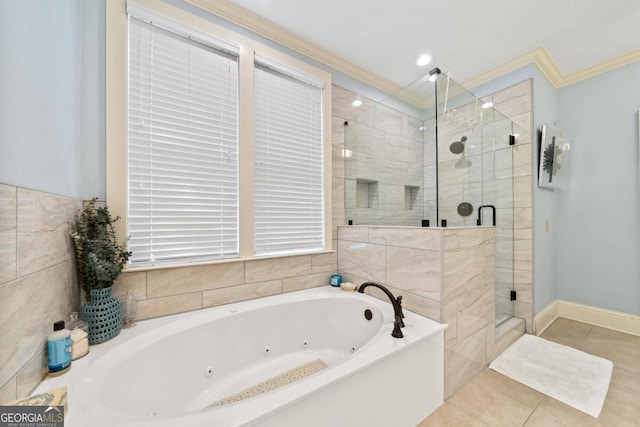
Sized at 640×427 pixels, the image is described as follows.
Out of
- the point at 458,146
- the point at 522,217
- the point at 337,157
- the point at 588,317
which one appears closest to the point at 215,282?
the point at 337,157

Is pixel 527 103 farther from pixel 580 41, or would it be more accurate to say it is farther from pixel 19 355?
pixel 19 355

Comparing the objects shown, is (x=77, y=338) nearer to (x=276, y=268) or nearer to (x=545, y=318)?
(x=276, y=268)

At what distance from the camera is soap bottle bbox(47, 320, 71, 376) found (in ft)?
2.99

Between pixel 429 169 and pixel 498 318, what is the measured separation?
1.45m

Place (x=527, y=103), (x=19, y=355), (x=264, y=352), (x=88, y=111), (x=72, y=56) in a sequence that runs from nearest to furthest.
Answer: (x=19, y=355) < (x=72, y=56) < (x=88, y=111) < (x=264, y=352) < (x=527, y=103)

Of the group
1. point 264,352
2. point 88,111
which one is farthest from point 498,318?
point 88,111

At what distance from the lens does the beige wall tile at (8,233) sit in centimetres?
70

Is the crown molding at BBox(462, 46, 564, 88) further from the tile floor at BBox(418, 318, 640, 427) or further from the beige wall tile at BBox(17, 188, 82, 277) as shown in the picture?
the beige wall tile at BBox(17, 188, 82, 277)

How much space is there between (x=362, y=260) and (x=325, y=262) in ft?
1.19

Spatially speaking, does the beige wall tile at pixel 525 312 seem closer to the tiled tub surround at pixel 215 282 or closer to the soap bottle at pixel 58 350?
the tiled tub surround at pixel 215 282

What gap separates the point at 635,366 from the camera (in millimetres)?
1736

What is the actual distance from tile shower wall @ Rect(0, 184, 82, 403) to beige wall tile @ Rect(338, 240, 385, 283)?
178 cm

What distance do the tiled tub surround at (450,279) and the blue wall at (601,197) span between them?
4.70 feet

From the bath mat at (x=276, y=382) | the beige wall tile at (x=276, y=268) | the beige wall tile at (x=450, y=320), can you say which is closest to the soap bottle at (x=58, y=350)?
the bath mat at (x=276, y=382)
